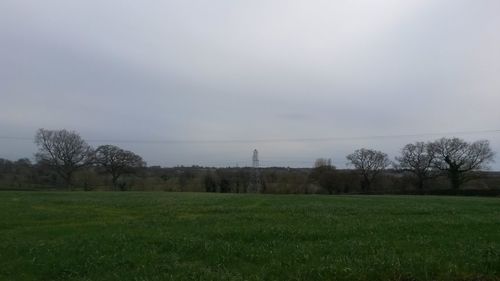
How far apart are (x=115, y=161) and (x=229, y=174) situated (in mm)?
24431

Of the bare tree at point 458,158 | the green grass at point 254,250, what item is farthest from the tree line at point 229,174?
the green grass at point 254,250

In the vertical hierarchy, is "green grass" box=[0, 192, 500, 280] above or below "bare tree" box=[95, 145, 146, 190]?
below

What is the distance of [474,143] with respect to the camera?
117m

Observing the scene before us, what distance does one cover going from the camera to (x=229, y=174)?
369 feet

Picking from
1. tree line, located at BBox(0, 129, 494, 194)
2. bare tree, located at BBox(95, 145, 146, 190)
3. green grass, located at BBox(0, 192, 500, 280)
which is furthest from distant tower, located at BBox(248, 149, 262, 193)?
green grass, located at BBox(0, 192, 500, 280)

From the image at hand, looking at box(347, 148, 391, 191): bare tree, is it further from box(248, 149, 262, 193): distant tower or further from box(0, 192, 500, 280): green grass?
box(0, 192, 500, 280): green grass

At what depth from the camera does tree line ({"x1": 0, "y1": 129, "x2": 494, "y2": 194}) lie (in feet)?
352

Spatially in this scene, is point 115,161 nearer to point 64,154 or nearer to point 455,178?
point 64,154

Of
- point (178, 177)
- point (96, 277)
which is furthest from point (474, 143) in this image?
point (96, 277)

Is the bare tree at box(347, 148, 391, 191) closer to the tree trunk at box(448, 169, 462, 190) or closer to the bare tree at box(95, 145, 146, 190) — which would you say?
the tree trunk at box(448, 169, 462, 190)

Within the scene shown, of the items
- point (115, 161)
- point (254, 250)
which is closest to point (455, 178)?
point (115, 161)

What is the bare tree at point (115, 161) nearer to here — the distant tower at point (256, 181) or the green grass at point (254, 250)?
the distant tower at point (256, 181)

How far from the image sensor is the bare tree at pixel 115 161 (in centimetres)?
11381

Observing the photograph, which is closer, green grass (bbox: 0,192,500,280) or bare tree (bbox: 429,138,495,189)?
green grass (bbox: 0,192,500,280)
